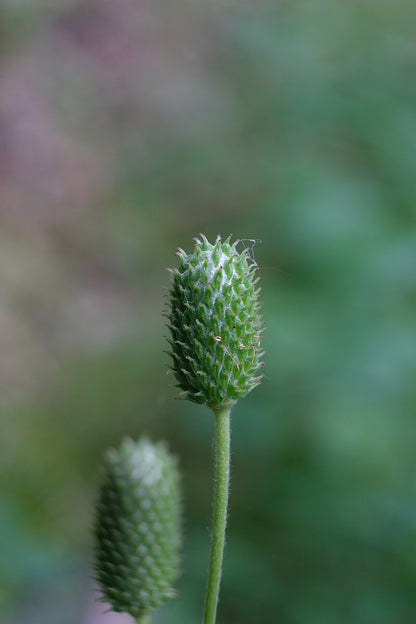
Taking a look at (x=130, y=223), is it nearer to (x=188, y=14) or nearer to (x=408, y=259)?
(x=408, y=259)

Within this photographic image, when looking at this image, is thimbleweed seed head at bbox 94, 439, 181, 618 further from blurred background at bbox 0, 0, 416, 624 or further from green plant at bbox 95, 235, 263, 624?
blurred background at bbox 0, 0, 416, 624

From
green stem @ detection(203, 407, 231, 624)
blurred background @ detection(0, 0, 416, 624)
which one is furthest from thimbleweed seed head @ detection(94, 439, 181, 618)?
blurred background @ detection(0, 0, 416, 624)

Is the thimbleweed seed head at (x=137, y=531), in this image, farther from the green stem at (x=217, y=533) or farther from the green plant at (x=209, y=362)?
the green stem at (x=217, y=533)

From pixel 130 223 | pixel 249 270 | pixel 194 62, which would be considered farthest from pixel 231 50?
pixel 249 270

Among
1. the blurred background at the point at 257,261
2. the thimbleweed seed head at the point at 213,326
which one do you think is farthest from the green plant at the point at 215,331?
the blurred background at the point at 257,261

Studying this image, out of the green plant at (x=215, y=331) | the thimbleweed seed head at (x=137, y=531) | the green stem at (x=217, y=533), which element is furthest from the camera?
the thimbleweed seed head at (x=137, y=531)

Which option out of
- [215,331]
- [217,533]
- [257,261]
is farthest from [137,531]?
[257,261]
